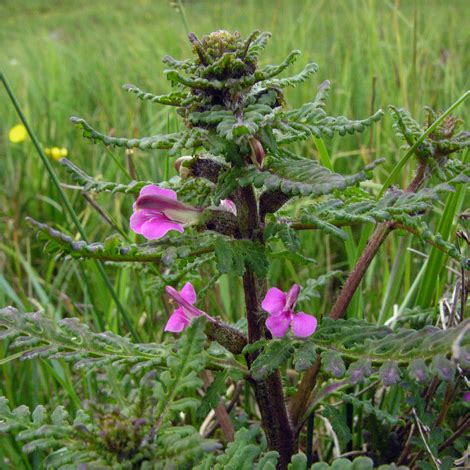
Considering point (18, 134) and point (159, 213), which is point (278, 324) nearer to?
point (159, 213)

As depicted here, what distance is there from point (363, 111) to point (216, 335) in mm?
2001

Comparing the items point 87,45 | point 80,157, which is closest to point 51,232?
point 80,157

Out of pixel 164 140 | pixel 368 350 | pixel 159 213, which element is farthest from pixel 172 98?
pixel 368 350

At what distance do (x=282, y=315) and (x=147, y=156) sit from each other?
1748mm

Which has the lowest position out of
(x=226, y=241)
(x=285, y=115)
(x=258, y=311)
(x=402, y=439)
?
(x=402, y=439)

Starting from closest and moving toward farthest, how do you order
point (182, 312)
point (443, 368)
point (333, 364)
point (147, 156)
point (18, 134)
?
point (443, 368) → point (333, 364) → point (182, 312) → point (147, 156) → point (18, 134)

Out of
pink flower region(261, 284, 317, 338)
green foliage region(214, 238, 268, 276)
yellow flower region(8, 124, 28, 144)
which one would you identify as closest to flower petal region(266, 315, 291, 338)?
pink flower region(261, 284, 317, 338)

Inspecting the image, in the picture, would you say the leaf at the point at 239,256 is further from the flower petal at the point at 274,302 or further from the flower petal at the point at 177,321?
the flower petal at the point at 177,321

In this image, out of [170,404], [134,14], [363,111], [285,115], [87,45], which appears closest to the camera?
[170,404]

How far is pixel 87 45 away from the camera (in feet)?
Answer: 19.0

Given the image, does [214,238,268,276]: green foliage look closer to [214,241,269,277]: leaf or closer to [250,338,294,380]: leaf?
[214,241,269,277]: leaf

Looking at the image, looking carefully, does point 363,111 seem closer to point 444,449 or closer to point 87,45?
point 444,449

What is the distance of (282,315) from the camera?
34.4 inches

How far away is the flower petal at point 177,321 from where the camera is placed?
0.96 m
